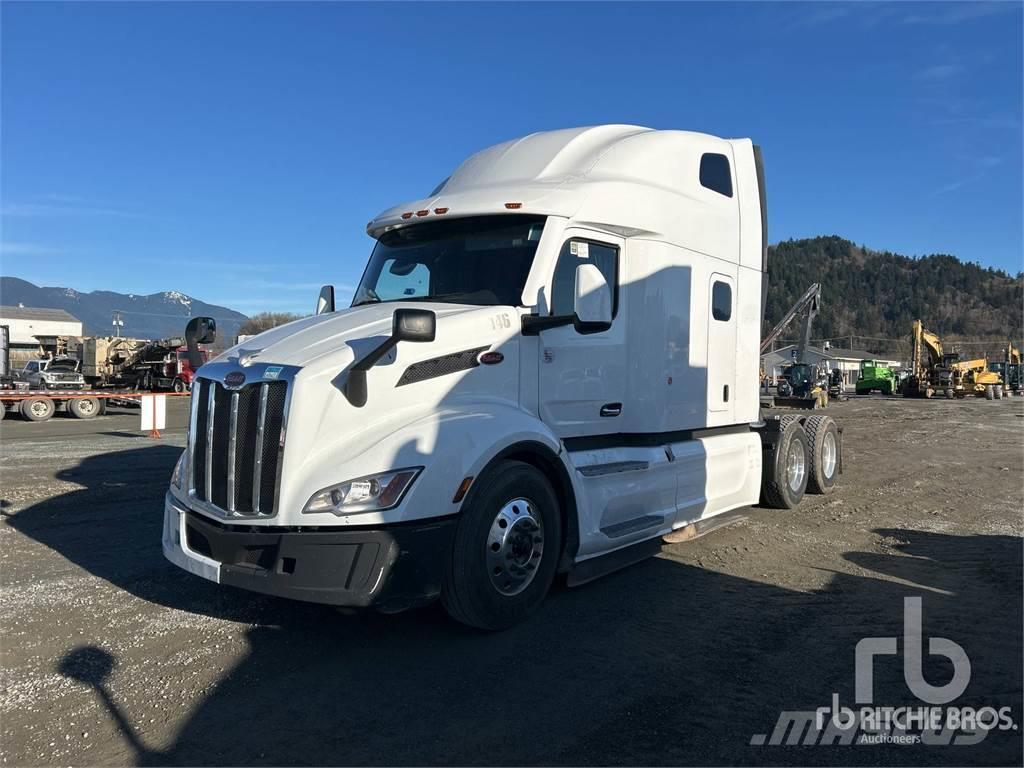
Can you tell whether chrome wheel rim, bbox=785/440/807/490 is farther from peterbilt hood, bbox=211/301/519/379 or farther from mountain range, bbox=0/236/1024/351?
mountain range, bbox=0/236/1024/351

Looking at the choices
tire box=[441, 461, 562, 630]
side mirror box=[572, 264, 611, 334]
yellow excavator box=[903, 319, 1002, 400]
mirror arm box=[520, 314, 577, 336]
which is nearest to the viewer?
tire box=[441, 461, 562, 630]

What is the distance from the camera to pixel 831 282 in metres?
148

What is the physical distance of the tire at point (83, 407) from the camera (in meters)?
23.2

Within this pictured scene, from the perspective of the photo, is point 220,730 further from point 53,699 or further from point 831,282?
point 831,282

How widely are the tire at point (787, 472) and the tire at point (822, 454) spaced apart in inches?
5.7

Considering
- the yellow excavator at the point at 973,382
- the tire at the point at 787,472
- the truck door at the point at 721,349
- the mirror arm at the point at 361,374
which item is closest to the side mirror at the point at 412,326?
the mirror arm at the point at 361,374

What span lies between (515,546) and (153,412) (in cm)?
1402

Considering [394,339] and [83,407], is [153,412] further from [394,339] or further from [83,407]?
[394,339]

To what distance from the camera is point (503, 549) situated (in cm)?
465

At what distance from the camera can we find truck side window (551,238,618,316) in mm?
5387

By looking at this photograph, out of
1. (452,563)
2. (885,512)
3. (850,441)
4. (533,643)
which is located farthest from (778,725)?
Result: (850,441)

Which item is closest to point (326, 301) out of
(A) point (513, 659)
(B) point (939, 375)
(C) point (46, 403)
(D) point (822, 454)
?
(A) point (513, 659)

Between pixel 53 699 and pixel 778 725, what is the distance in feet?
11.8

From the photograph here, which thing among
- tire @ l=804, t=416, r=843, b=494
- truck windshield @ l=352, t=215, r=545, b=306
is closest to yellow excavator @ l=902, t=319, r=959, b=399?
tire @ l=804, t=416, r=843, b=494
